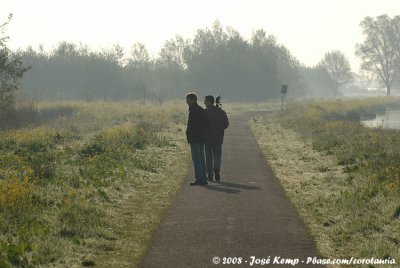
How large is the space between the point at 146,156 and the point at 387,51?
319 ft

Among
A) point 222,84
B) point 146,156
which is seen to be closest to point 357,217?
point 146,156

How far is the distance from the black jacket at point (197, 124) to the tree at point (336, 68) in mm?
129532

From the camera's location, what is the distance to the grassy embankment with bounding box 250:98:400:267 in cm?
800

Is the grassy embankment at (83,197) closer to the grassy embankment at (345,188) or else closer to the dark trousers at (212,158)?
the dark trousers at (212,158)

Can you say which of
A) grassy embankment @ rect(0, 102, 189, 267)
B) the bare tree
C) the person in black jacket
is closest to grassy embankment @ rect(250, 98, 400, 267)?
the person in black jacket

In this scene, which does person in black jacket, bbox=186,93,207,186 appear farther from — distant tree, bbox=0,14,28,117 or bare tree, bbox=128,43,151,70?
bare tree, bbox=128,43,151,70

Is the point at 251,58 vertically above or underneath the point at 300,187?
above

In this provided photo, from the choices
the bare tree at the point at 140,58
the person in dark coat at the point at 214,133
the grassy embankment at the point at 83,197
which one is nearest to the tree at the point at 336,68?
the bare tree at the point at 140,58

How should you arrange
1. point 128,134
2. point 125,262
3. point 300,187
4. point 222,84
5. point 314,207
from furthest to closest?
point 222,84 → point 128,134 → point 300,187 → point 314,207 → point 125,262

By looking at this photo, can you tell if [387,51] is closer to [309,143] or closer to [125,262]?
[309,143]

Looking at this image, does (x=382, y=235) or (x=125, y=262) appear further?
(x=382, y=235)

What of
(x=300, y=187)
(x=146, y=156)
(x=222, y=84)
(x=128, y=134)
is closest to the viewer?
(x=300, y=187)

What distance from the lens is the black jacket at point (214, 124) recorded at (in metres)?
13.3

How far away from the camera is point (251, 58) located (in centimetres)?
8931
